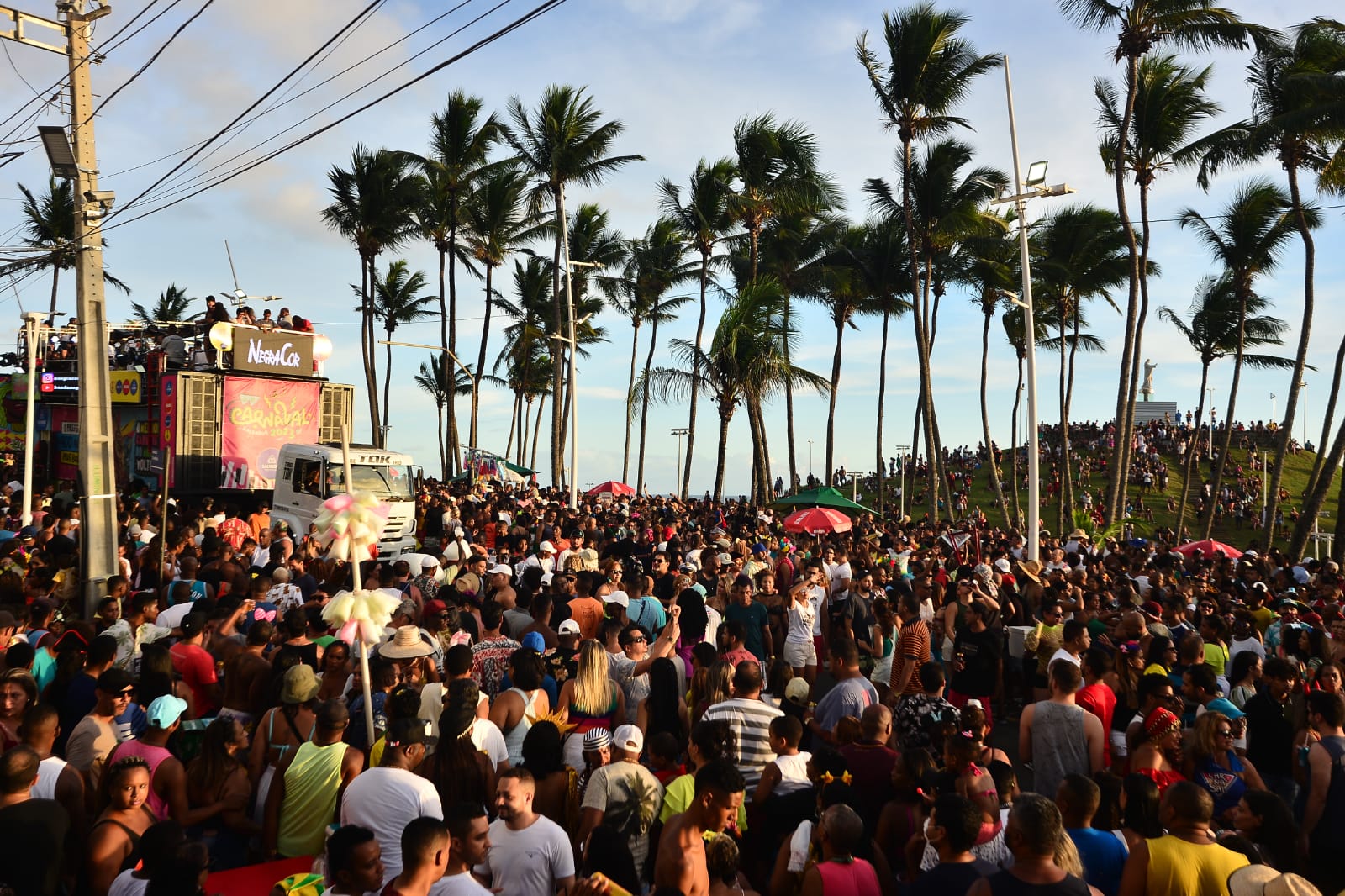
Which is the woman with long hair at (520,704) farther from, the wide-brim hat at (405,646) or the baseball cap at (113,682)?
the baseball cap at (113,682)

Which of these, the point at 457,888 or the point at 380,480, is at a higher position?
the point at 380,480

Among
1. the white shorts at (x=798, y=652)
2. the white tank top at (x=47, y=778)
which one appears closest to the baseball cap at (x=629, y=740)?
the white tank top at (x=47, y=778)

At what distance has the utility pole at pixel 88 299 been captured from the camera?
10750 mm

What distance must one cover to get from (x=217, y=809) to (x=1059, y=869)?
433 cm

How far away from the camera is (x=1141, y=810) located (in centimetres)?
462

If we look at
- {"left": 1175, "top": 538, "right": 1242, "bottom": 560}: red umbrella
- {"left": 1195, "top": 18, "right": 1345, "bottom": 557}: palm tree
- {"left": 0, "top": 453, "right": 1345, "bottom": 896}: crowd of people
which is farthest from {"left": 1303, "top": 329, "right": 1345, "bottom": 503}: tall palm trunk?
{"left": 0, "top": 453, "right": 1345, "bottom": 896}: crowd of people

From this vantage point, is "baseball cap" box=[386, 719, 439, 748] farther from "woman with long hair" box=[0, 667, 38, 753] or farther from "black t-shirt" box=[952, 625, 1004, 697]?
"black t-shirt" box=[952, 625, 1004, 697]

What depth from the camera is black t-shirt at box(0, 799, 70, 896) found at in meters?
4.24


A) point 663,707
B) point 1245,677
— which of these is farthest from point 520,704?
point 1245,677

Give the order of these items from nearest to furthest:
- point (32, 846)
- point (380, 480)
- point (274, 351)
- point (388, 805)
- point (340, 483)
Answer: point (32, 846) < point (388, 805) < point (340, 483) < point (380, 480) < point (274, 351)

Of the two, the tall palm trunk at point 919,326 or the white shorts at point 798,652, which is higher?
the tall palm trunk at point 919,326

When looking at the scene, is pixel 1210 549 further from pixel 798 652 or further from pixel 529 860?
pixel 529 860

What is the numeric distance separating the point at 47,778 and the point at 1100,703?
22.2 ft

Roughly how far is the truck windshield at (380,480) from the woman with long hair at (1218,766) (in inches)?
639
